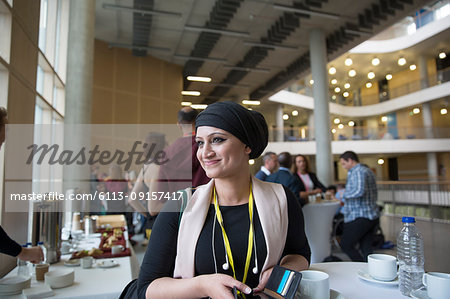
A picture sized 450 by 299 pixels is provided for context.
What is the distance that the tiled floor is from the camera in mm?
4008

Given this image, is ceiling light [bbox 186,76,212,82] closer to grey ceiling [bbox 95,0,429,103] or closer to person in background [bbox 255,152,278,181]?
person in background [bbox 255,152,278,181]

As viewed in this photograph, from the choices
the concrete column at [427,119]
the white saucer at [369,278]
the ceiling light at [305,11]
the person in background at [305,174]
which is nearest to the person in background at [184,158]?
the white saucer at [369,278]

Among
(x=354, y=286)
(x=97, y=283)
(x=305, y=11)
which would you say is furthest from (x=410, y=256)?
(x=305, y=11)

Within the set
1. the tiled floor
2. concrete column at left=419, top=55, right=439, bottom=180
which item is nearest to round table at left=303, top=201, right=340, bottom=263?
the tiled floor

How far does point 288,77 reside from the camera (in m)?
12.1

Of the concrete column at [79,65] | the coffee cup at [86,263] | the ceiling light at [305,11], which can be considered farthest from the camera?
the ceiling light at [305,11]

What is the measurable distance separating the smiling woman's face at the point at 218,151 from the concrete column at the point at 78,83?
4.58 metres

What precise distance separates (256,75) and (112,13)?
5.74 m

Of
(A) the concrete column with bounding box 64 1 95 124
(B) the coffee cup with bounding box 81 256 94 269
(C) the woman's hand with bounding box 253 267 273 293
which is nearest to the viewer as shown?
(C) the woman's hand with bounding box 253 267 273 293

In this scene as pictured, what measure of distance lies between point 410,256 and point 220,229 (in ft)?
2.45

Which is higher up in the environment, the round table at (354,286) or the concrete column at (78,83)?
the concrete column at (78,83)

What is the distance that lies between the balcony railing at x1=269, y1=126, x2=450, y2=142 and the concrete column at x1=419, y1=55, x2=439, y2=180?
2.9 inches

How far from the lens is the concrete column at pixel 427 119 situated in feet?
53.3

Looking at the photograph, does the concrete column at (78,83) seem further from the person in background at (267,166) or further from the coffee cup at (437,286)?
the coffee cup at (437,286)
